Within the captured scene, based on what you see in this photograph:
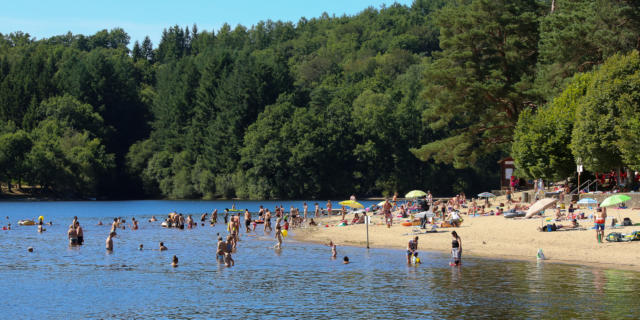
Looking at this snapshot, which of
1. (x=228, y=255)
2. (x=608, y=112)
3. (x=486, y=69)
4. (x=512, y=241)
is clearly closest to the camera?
(x=228, y=255)

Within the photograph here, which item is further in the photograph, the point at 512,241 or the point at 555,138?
the point at 555,138

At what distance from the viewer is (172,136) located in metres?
130

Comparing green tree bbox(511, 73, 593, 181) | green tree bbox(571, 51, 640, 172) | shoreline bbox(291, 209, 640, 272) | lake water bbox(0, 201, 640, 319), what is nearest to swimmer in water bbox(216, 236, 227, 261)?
lake water bbox(0, 201, 640, 319)

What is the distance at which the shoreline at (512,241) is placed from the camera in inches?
1359

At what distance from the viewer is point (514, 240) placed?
4109cm

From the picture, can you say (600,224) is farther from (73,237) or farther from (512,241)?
(73,237)

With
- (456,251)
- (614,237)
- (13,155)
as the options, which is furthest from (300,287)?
(13,155)

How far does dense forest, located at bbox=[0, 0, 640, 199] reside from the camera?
5644cm

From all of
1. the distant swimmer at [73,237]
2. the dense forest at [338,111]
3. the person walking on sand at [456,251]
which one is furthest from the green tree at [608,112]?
the distant swimmer at [73,237]

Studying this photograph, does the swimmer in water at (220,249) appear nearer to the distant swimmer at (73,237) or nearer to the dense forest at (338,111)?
the distant swimmer at (73,237)

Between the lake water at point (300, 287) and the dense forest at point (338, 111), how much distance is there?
62.1 feet

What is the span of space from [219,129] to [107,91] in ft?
93.3

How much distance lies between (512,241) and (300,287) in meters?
15.2

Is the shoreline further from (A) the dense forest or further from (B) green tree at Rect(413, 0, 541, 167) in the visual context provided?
(B) green tree at Rect(413, 0, 541, 167)
